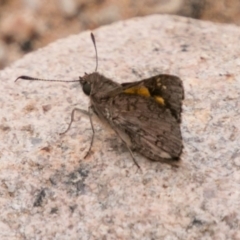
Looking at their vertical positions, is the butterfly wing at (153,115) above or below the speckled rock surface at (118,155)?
above

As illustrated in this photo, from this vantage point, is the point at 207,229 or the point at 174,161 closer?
the point at 207,229

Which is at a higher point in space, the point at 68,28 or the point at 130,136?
the point at 130,136

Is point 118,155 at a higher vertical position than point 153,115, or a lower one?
lower

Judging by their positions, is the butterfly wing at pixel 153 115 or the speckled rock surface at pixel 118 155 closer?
the speckled rock surface at pixel 118 155

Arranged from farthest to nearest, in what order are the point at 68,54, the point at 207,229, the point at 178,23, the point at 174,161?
the point at 178,23, the point at 68,54, the point at 174,161, the point at 207,229

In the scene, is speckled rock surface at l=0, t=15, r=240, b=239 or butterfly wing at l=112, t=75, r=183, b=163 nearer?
speckled rock surface at l=0, t=15, r=240, b=239

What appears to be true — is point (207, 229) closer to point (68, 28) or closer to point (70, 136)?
point (70, 136)

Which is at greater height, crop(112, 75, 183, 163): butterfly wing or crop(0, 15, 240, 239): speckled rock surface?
crop(112, 75, 183, 163): butterfly wing

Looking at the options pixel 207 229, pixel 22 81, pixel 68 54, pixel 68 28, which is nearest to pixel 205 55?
pixel 68 54
